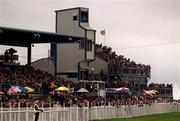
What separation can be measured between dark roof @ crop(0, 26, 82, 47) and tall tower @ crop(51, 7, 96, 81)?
8.22ft

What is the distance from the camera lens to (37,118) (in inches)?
1305

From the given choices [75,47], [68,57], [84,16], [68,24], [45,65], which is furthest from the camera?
[45,65]

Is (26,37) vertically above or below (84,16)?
below

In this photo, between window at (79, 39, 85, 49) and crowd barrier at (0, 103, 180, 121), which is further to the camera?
window at (79, 39, 85, 49)

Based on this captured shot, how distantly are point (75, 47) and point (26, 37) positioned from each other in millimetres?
10292

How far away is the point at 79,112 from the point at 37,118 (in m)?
5.94

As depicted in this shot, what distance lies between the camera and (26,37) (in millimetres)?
58406

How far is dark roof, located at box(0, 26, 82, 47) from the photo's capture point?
54331mm

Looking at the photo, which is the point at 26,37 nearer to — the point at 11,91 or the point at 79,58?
the point at 79,58

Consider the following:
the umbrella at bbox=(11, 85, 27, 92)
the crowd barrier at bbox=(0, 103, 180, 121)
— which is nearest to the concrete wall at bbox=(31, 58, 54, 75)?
the crowd barrier at bbox=(0, 103, 180, 121)

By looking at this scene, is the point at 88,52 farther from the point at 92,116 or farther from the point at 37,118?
the point at 37,118

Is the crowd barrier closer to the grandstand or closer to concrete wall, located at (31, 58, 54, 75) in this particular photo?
the grandstand

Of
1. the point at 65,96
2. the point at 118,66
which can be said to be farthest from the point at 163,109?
the point at 65,96

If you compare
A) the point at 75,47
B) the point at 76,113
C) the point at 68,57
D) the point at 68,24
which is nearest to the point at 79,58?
the point at 75,47
